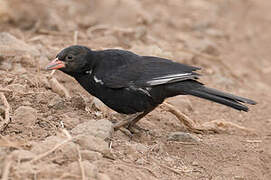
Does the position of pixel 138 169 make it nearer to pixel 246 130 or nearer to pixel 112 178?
pixel 112 178

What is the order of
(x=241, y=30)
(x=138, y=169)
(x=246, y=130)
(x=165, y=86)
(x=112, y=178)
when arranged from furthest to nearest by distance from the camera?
(x=241, y=30)
(x=246, y=130)
(x=165, y=86)
(x=138, y=169)
(x=112, y=178)

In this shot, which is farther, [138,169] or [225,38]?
[225,38]

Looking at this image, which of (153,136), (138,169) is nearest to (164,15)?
(153,136)

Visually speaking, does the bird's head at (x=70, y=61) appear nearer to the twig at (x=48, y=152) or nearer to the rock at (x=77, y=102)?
the rock at (x=77, y=102)

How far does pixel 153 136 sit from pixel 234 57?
4766 millimetres

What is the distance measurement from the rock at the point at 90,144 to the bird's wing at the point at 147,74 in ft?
3.10

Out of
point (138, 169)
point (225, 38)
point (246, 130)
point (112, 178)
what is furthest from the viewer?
point (225, 38)

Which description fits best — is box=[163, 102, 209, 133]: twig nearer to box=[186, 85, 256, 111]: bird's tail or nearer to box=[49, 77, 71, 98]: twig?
box=[186, 85, 256, 111]: bird's tail

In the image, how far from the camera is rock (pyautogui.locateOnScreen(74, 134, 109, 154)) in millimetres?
3732

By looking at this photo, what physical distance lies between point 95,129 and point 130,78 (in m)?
0.80

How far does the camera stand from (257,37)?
34.5ft

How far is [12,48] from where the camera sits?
5.80 metres

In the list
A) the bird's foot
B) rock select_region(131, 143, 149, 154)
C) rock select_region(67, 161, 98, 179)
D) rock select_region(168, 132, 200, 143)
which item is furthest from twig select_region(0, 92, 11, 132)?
rock select_region(168, 132, 200, 143)

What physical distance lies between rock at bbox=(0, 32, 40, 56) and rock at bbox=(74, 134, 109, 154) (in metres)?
2.35
